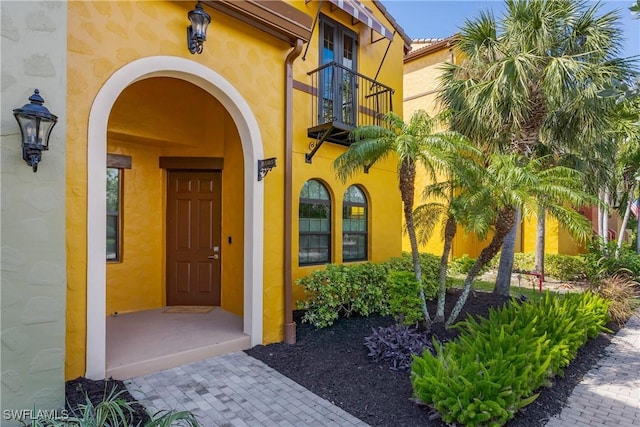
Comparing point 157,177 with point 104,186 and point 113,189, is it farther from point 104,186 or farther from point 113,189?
point 104,186

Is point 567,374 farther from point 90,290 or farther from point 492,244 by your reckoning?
point 90,290

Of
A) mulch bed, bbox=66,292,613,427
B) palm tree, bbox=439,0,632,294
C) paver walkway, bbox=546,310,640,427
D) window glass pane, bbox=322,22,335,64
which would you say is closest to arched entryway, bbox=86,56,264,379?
mulch bed, bbox=66,292,613,427

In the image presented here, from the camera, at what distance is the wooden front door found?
23.5 ft

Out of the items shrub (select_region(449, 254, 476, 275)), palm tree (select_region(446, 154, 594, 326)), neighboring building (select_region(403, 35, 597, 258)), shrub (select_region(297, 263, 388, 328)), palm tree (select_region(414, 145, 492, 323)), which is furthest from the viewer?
neighboring building (select_region(403, 35, 597, 258))

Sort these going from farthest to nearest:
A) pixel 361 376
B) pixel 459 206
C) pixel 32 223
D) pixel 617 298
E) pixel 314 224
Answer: pixel 617 298 < pixel 314 224 < pixel 459 206 < pixel 361 376 < pixel 32 223

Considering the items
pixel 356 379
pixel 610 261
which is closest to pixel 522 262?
pixel 610 261

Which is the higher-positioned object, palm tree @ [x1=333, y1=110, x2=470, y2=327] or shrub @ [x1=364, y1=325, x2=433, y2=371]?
palm tree @ [x1=333, y1=110, x2=470, y2=327]

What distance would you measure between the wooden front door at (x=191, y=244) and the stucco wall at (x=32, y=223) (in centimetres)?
384

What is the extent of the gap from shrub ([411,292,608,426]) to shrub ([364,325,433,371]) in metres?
0.74

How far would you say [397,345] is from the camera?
17.1 feet

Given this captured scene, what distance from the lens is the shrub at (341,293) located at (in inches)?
246

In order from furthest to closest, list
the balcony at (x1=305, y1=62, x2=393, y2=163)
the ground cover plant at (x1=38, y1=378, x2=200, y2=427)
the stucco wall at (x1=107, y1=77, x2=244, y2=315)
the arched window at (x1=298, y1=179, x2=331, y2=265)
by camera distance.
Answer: the arched window at (x1=298, y1=179, x2=331, y2=265), the balcony at (x1=305, y1=62, x2=393, y2=163), the stucco wall at (x1=107, y1=77, x2=244, y2=315), the ground cover plant at (x1=38, y1=378, x2=200, y2=427)

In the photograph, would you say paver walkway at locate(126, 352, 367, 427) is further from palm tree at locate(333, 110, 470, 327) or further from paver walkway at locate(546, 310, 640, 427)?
palm tree at locate(333, 110, 470, 327)

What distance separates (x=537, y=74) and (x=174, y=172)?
8.10 m
